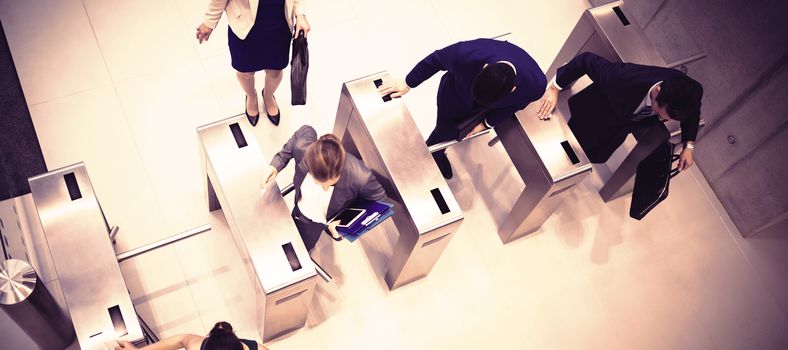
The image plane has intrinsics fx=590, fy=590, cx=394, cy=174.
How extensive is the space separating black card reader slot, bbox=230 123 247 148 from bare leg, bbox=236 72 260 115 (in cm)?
63

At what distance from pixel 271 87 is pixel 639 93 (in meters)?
2.17

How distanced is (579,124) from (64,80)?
3.35m

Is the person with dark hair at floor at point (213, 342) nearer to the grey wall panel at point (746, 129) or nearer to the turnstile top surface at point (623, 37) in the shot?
the turnstile top surface at point (623, 37)

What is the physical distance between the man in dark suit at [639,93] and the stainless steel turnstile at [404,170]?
2.53 feet

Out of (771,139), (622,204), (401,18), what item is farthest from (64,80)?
(771,139)

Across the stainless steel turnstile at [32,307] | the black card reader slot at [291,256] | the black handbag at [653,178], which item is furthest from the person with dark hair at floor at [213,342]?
the black handbag at [653,178]

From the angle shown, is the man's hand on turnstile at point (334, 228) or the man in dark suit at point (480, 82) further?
the man's hand on turnstile at point (334, 228)

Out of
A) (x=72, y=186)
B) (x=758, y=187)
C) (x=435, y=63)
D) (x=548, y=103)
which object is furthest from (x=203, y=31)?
(x=758, y=187)

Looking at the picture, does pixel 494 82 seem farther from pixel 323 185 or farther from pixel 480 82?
pixel 323 185

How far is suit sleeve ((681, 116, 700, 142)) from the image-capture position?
127 inches

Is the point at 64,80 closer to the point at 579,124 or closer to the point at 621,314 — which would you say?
the point at 579,124

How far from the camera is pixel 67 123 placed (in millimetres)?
3762

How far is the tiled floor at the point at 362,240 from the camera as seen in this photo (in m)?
3.53

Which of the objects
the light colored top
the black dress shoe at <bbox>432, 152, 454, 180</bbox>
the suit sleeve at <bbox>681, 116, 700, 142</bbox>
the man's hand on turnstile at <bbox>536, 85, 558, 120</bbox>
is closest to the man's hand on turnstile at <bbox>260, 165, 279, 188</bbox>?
the light colored top
